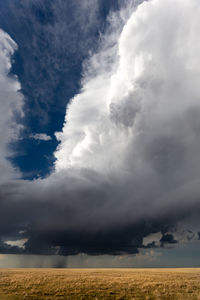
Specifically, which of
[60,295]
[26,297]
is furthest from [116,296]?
[26,297]

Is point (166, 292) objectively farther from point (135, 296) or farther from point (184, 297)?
point (135, 296)

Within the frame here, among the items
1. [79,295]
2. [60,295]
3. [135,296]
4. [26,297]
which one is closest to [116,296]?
[135,296]

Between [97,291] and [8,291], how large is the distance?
1115 cm

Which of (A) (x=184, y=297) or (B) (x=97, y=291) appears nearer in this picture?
(A) (x=184, y=297)

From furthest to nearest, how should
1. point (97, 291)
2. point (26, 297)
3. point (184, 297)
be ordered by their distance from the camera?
point (97, 291) < point (184, 297) < point (26, 297)

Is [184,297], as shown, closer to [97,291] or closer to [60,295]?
[97,291]

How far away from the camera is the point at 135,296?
2481 centimetres

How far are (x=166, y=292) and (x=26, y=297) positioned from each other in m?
17.3

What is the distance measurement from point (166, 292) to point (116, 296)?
737 centimetres

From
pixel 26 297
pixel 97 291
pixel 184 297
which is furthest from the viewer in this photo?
pixel 97 291

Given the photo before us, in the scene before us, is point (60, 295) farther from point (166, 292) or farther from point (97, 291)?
point (166, 292)

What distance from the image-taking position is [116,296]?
24703 millimetres

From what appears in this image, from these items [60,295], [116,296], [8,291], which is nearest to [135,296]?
[116,296]

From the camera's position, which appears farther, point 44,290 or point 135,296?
point 44,290
